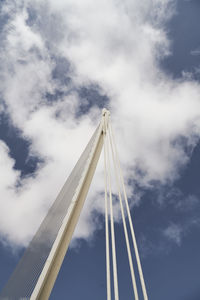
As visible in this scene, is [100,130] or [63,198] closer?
[63,198]

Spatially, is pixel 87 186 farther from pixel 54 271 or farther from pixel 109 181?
pixel 54 271

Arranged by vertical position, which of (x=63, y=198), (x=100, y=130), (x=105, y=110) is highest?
(x=105, y=110)

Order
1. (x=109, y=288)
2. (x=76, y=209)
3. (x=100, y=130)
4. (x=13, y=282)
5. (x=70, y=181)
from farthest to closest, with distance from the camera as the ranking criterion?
(x=100, y=130) → (x=70, y=181) → (x=76, y=209) → (x=13, y=282) → (x=109, y=288)

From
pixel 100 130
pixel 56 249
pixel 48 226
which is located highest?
pixel 100 130

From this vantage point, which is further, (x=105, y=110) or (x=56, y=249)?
(x=105, y=110)

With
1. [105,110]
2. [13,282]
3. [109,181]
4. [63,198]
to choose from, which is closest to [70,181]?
[63,198]

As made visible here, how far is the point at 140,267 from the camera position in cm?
601

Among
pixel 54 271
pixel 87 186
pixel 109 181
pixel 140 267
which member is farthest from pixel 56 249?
pixel 109 181

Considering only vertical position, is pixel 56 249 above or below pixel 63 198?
below

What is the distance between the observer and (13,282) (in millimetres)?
6543

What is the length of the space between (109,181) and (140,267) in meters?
3.24

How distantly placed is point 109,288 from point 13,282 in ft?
9.47

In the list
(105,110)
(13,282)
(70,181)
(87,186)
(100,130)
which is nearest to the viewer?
(13,282)

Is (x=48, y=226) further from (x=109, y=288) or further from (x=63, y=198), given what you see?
(x=109, y=288)
